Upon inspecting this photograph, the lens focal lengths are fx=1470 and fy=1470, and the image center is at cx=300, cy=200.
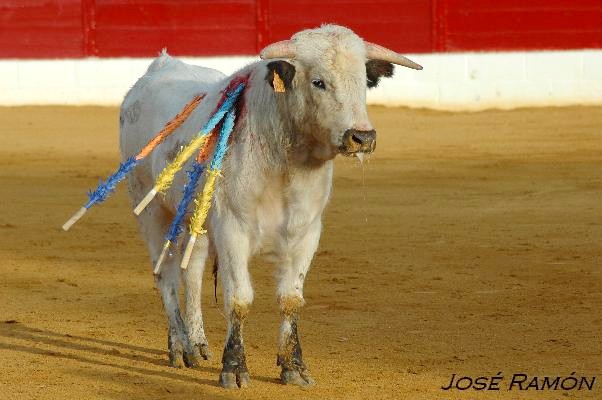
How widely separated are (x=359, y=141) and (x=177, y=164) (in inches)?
33.4

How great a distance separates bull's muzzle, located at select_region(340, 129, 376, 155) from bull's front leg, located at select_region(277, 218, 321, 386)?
1.77ft

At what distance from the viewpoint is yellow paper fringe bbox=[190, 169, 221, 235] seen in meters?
5.02

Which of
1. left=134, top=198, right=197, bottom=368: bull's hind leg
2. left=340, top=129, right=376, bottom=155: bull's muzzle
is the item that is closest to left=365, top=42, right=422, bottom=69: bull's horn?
left=340, top=129, right=376, bottom=155: bull's muzzle

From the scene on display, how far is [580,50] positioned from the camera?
1423cm

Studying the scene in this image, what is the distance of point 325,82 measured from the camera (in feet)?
15.8

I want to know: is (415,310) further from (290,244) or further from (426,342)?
(290,244)

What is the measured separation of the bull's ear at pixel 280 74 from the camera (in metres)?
4.82

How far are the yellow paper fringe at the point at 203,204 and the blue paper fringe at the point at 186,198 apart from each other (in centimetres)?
9

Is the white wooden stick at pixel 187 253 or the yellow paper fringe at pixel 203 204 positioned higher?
the yellow paper fringe at pixel 203 204

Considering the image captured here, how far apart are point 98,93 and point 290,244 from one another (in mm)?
9546

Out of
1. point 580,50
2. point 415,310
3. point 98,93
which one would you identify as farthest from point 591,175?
point 98,93

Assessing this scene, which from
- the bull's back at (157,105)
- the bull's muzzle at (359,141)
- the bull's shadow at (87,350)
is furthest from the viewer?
the bull's back at (157,105)

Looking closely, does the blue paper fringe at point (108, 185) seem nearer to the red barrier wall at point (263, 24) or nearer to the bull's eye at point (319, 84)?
the bull's eye at point (319, 84)

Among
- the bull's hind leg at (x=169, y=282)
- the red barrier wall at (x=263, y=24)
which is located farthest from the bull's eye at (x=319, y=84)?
the red barrier wall at (x=263, y=24)
